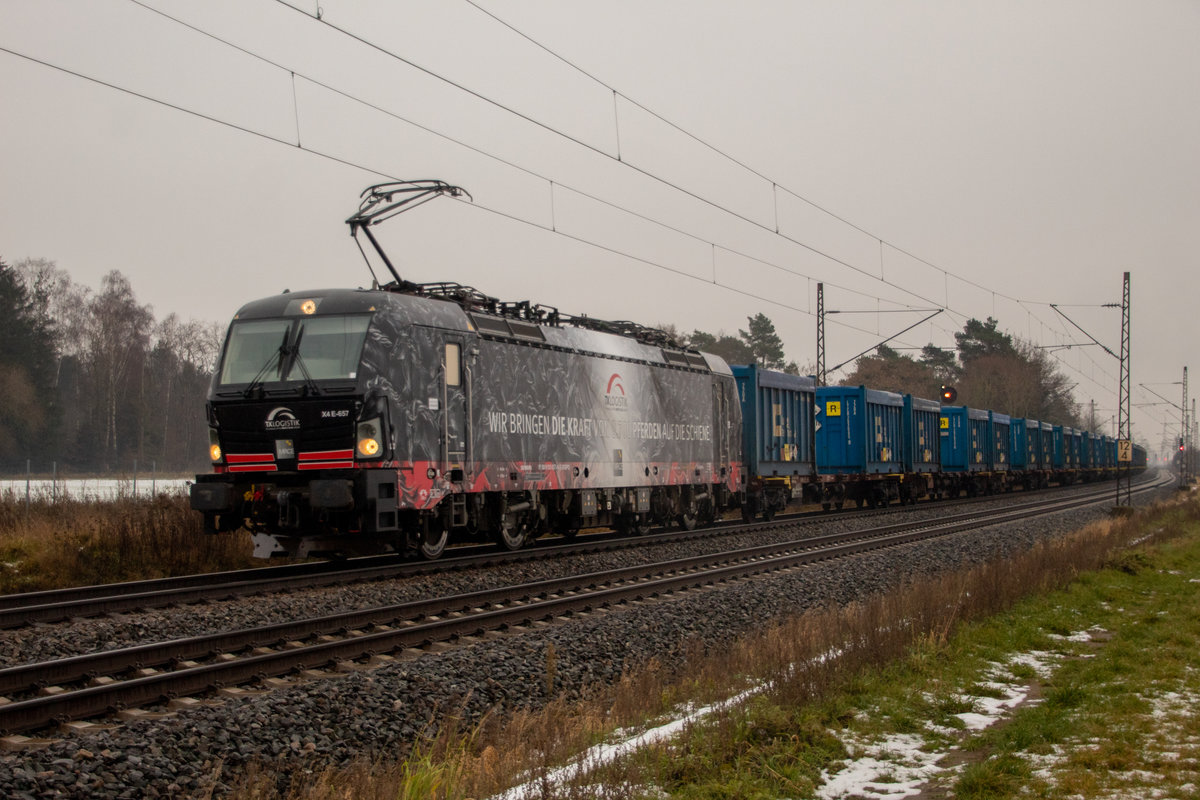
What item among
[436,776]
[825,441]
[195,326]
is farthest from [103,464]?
[436,776]

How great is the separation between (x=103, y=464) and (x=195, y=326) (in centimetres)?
1352

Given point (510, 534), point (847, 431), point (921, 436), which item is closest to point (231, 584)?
point (510, 534)

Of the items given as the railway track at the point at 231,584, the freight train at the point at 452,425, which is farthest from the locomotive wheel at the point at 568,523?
the railway track at the point at 231,584

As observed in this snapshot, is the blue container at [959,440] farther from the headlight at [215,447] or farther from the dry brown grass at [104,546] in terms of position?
the headlight at [215,447]

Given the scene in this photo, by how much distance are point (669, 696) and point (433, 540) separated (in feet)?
27.3

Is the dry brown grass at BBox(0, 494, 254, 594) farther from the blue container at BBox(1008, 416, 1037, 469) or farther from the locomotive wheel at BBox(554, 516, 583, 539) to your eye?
the blue container at BBox(1008, 416, 1037, 469)

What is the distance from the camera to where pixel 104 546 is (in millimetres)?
15172

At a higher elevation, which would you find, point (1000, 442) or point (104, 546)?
point (1000, 442)

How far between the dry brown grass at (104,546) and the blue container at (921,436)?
79.7 feet

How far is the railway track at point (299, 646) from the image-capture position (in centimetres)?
712

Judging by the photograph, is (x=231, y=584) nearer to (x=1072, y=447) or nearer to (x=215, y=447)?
(x=215, y=447)

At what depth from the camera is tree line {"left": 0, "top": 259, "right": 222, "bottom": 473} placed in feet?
163

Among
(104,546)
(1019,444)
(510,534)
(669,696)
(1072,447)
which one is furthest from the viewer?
(1072,447)

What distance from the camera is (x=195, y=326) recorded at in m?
66.1
